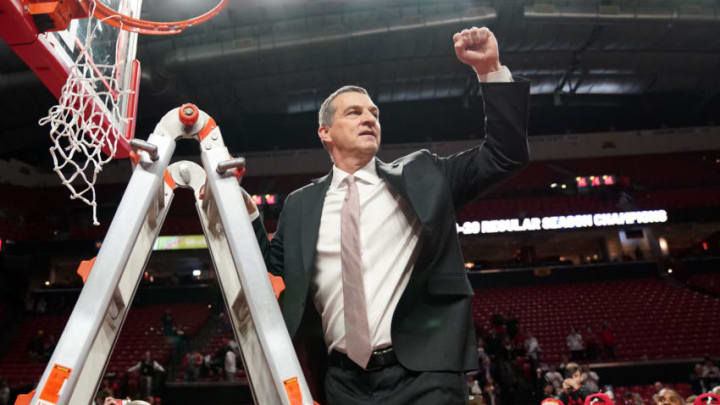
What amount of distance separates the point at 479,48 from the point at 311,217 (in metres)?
0.75

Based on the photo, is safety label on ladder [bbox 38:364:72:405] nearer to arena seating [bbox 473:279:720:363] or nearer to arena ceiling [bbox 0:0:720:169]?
arena ceiling [bbox 0:0:720:169]

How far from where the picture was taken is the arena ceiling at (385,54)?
11633mm

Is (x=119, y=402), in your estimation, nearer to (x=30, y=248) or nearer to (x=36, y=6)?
(x=36, y=6)

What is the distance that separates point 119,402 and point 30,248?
18815 millimetres

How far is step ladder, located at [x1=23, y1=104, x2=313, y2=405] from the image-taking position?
1231 millimetres

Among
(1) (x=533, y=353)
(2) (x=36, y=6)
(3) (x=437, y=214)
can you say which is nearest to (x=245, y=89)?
(1) (x=533, y=353)

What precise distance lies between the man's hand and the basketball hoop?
1.32 metres

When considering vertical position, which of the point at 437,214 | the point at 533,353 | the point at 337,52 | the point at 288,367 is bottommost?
the point at 288,367

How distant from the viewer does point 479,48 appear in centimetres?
172

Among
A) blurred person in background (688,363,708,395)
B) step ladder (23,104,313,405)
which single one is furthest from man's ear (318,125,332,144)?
blurred person in background (688,363,708,395)

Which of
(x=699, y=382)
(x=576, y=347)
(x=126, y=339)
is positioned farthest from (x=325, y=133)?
(x=126, y=339)

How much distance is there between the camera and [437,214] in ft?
5.45

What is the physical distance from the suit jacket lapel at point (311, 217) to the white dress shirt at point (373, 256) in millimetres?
28

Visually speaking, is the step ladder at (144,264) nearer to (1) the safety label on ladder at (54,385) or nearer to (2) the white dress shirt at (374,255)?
(1) the safety label on ladder at (54,385)
